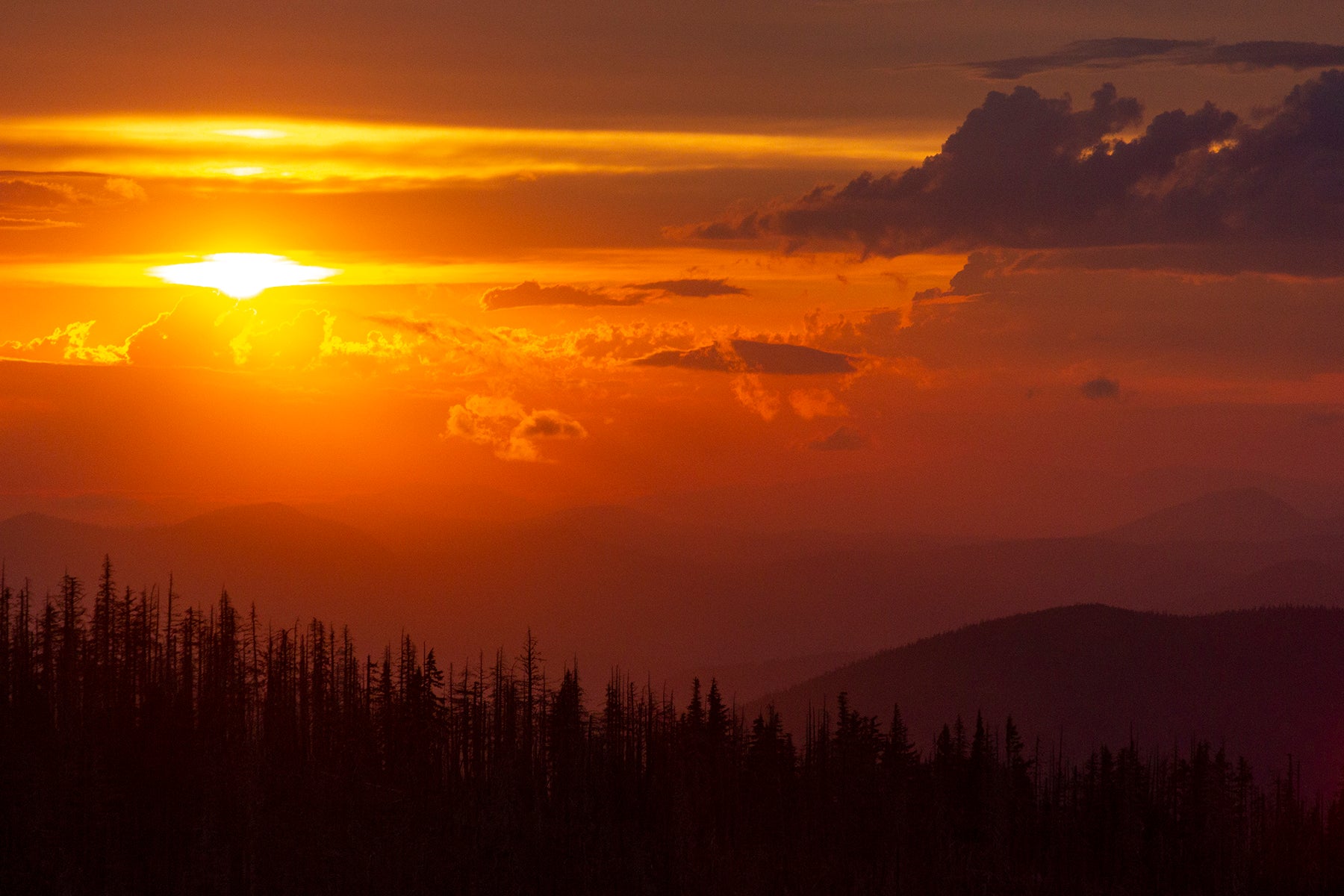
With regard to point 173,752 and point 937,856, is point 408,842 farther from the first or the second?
point 937,856

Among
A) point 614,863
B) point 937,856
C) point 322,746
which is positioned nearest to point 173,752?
point 322,746

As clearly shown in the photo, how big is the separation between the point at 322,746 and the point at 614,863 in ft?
122

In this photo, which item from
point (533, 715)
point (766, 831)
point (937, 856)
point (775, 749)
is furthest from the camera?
point (533, 715)

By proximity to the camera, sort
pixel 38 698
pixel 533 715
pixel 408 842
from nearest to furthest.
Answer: pixel 408 842 < pixel 38 698 < pixel 533 715

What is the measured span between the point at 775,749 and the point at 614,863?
127 feet

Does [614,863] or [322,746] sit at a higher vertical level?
[322,746]

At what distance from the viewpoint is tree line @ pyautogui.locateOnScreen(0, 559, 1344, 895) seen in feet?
332

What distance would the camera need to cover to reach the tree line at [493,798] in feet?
332

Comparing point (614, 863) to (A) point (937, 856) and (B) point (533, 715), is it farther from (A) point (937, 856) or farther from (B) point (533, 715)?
(B) point (533, 715)

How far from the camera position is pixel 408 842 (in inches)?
4286

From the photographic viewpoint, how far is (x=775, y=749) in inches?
5802

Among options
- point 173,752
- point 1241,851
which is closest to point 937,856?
point 1241,851

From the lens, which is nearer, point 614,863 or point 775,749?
point 614,863

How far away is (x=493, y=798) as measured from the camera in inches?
4791
